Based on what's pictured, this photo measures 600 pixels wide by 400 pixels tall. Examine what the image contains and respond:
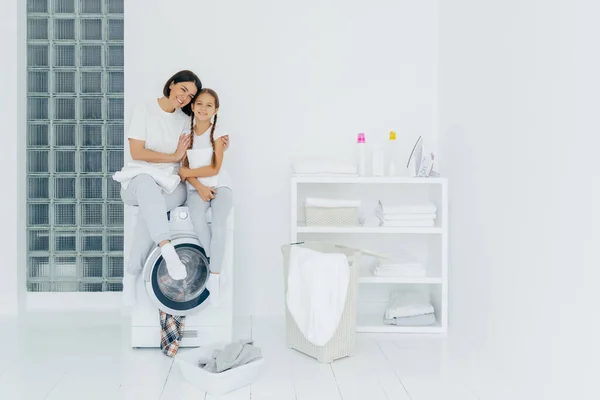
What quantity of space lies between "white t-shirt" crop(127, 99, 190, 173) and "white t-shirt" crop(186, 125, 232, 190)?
87 mm

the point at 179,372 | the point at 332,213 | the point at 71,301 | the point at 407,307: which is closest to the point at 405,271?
the point at 407,307

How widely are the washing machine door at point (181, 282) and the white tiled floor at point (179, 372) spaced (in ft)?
0.80

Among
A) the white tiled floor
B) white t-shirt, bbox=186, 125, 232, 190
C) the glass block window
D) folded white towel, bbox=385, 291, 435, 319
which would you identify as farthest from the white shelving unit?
the glass block window

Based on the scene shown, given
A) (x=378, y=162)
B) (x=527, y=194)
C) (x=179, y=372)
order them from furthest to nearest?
(x=378, y=162), (x=179, y=372), (x=527, y=194)

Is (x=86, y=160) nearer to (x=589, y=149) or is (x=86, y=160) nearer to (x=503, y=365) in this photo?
(x=503, y=365)

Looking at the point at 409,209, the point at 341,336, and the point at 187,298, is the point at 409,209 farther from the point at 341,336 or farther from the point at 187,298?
the point at 187,298

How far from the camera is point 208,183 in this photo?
282 cm

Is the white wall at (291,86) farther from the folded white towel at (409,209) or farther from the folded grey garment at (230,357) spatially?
the folded grey garment at (230,357)

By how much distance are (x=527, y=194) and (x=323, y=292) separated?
2.94 ft

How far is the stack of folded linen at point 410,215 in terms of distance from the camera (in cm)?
320

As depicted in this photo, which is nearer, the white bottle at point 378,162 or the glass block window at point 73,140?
the white bottle at point 378,162

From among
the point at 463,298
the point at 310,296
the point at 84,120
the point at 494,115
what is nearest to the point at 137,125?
the point at 84,120

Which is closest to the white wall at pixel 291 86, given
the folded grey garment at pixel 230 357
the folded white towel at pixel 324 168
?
the folded white towel at pixel 324 168

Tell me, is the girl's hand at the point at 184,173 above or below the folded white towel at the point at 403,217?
above
